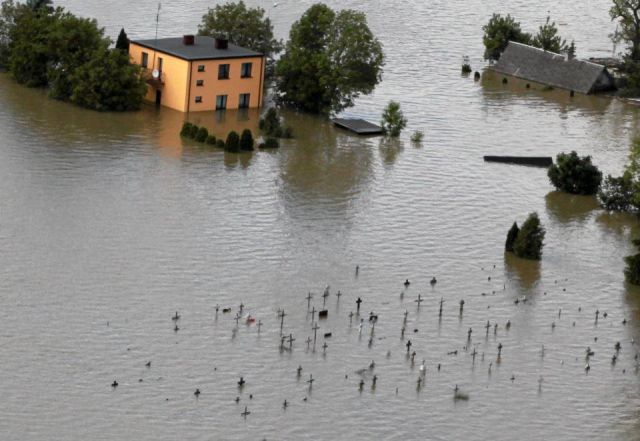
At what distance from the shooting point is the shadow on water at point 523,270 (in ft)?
249

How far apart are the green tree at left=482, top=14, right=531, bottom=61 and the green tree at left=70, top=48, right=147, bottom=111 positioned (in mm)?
29829

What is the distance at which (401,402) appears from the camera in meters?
62.9

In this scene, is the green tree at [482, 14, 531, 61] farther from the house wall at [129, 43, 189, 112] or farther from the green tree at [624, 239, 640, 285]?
the green tree at [624, 239, 640, 285]

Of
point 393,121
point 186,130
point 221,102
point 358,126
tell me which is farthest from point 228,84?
point 393,121

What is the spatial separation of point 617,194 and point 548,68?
91.5ft

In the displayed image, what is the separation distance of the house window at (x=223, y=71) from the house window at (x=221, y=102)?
1.22 m

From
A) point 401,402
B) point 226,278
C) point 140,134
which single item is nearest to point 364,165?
point 140,134

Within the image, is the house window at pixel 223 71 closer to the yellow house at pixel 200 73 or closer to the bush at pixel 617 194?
the yellow house at pixel 200 73

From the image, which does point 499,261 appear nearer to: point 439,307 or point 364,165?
point 439,307

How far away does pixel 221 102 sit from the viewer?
100500mm

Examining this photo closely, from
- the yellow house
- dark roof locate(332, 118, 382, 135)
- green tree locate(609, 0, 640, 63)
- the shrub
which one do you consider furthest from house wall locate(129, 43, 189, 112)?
green tree locate(609, 0, 640, 63)

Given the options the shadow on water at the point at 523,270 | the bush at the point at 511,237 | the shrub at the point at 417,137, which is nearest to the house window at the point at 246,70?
the shrub at the point at 417,137

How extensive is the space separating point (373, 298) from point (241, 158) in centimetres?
2130

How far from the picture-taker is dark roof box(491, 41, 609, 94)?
11100 cm
